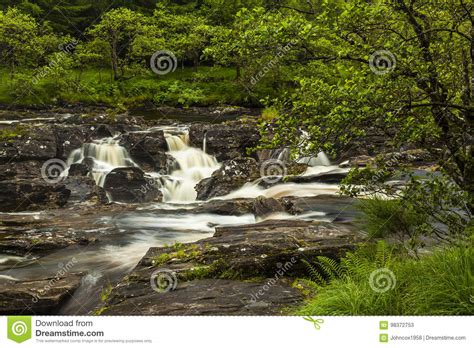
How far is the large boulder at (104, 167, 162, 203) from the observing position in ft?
65.3

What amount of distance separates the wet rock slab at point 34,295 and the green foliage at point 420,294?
19.6 ft

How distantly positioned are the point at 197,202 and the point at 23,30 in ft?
126

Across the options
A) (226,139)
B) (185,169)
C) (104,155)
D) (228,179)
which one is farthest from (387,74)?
(104,155)

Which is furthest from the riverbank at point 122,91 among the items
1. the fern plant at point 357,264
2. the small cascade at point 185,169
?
the fern plant at point 357,264

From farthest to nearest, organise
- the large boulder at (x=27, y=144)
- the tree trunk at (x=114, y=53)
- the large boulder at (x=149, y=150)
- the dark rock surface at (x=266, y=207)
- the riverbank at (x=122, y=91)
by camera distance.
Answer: the tree trunk at (x=114, y=53) → the riverbank at (x=122, y=91) → the large boulder at (x=149, y=150) → the large boulder at (x=27, y=144) → the dark rock surface at (x=266, y=207)

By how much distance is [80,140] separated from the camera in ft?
83.8

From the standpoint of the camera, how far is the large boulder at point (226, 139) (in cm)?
2627

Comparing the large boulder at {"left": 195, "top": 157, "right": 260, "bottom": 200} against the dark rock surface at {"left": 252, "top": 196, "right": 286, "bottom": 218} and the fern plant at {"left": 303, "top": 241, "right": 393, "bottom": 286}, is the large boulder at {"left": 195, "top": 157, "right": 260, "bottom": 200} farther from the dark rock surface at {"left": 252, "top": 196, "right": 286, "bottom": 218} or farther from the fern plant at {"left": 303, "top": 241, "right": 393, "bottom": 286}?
the fern plant at {"left": 303, "top": 241, "right": 393, "bottom": 286}

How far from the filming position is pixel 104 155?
981 inches

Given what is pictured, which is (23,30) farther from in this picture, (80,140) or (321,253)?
(321,253)

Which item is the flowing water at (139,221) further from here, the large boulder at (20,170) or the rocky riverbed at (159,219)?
the large boulder at (20,170)

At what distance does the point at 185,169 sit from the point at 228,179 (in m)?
4.75

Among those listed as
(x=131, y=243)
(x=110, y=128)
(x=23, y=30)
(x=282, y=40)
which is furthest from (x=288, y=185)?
(x=23, y=30)

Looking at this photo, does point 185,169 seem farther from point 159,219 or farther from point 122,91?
point 122,91
